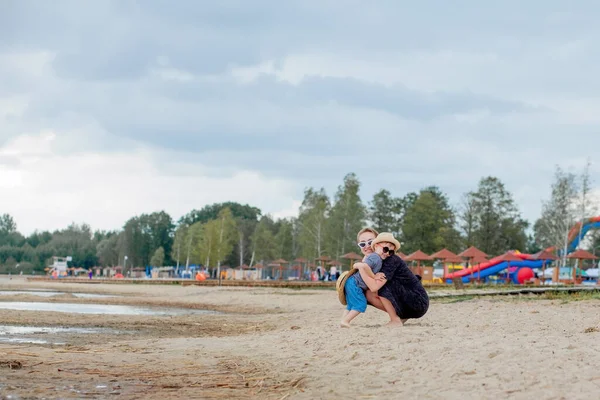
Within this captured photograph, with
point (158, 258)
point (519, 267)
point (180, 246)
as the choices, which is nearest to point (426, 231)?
point (519, 267)

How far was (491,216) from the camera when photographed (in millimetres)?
70562

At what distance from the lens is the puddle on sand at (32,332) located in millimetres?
10320

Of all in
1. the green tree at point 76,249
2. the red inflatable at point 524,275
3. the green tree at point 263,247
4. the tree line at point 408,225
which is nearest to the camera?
the red inflatable at point 524,275

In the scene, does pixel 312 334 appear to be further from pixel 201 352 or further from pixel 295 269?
pixel 295 269

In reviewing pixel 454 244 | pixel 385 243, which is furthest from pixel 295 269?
pixel 385 243

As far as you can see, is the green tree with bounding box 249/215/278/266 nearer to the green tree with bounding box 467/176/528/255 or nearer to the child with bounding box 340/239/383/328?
the green tree with bounding box 467/176/528/255

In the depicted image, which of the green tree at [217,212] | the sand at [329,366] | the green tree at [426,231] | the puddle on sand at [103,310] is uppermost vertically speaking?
the green tree at [217,212]

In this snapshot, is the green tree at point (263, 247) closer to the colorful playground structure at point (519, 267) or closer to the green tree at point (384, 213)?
the green tree at point (384, 213)

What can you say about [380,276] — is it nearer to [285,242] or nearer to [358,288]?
[358,288]

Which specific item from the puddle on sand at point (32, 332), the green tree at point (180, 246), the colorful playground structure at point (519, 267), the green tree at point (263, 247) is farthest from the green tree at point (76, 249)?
the puddle on sand at point (32, 332)

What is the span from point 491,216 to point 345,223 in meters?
14.8

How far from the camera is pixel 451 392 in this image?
16.8ft

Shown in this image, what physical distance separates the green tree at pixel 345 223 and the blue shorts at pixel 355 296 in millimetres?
62903

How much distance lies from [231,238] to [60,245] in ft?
192
